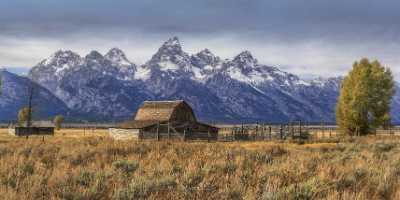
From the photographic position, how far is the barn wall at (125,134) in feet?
236

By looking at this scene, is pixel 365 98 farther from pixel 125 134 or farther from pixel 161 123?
pixel 125 134

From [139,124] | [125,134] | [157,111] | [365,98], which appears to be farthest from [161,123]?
[365,98]

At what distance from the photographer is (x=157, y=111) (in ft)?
263

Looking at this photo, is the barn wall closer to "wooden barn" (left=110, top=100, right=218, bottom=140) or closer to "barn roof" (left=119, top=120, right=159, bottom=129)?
"wooden barn" (left=110, top=100, right=218, bottom=140)

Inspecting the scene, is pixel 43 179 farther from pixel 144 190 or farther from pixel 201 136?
pixel 201 136

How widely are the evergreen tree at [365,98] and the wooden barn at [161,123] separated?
59.3 feet

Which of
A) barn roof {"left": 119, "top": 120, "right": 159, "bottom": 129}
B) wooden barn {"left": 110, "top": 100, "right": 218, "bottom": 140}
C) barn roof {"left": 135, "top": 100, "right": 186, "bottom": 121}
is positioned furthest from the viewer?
barn roof {"left": 135, "top": 100, "right": 186, "bottom": 121}

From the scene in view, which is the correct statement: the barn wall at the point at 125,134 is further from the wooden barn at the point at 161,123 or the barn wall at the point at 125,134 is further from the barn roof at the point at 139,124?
the barn roof at the point at 139,124

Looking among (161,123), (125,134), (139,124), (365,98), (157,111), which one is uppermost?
(365,98)

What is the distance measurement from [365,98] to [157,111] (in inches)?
1186

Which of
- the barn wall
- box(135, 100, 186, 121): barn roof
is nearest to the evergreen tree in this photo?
box(135, 100, 186, 121): barn roof

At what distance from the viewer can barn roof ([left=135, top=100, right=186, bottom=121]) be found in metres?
77.9

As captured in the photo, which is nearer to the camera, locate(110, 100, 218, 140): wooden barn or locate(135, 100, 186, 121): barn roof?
locate(110, 100, 218, 140): wooden barn

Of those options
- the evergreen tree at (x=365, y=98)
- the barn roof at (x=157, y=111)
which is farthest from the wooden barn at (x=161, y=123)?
the evergreen tree at (x=365, y=98)
